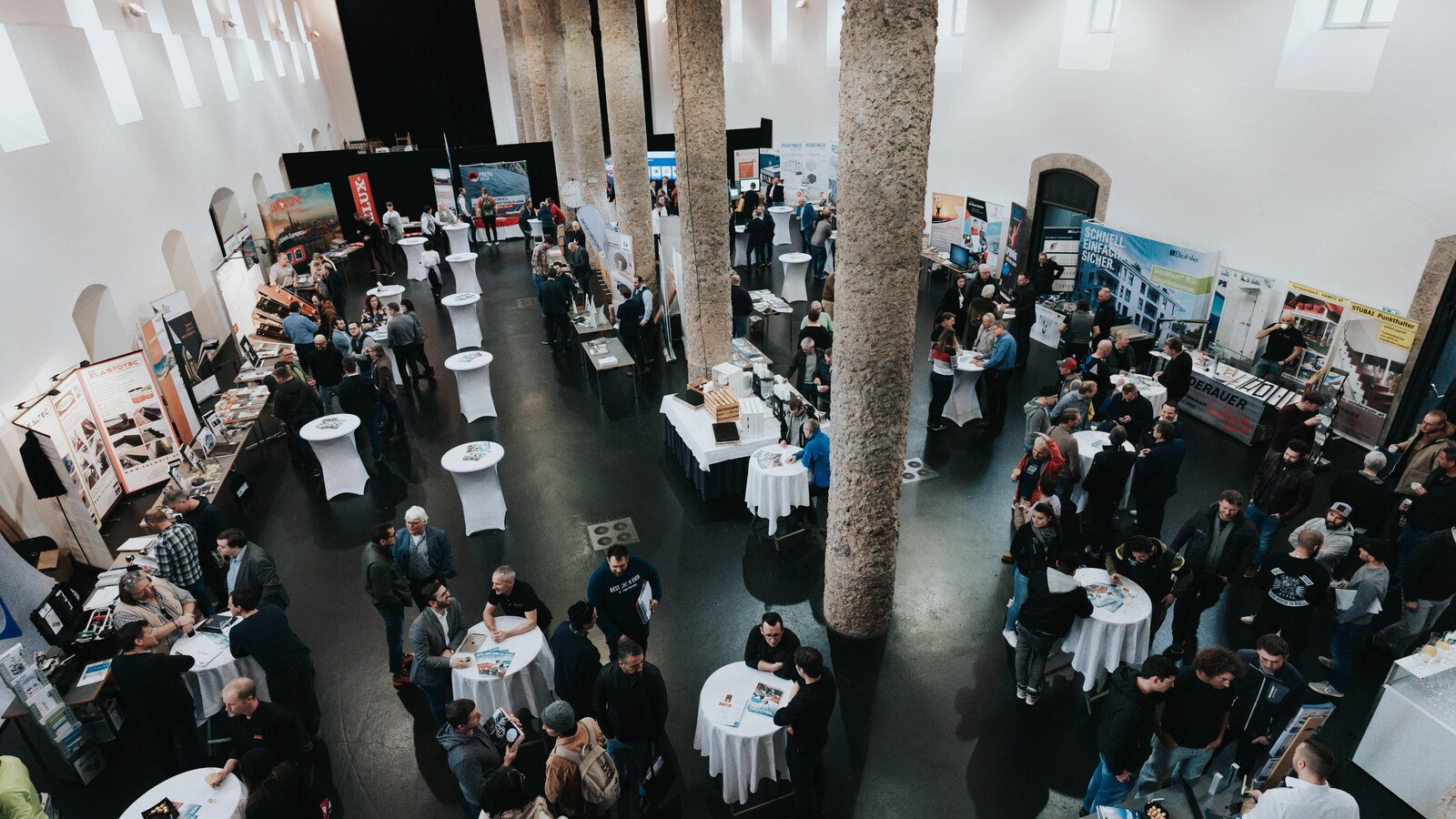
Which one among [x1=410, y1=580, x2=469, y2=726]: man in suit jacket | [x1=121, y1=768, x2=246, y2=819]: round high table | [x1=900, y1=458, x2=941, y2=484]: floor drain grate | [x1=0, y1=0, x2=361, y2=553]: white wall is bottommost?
[x1=900, y1=458, x2=941, y2=484]: floor drain grate

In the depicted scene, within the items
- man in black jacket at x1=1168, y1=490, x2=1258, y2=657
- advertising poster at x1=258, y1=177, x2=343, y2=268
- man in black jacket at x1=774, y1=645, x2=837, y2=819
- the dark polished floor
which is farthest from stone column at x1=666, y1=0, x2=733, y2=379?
advertising poster at x1=258, y1=177, x2=343, y2=268

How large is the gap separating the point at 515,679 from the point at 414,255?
46.8ft

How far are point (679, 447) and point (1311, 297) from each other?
7056 mm

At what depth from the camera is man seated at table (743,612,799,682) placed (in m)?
4.58

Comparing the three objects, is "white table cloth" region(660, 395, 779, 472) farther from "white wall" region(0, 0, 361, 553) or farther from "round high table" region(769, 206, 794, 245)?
"round high table" region(769, 206, 794, 245)

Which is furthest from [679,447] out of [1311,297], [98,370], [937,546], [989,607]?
[1311,297]

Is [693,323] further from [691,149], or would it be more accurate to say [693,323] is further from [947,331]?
[947,331]

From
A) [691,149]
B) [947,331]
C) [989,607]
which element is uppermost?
[691,149]

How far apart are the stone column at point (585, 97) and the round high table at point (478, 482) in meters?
9.17

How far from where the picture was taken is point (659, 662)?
5.90m

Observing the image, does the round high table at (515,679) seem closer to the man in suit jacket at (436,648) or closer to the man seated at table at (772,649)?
the man in suit jacket at (436,648)

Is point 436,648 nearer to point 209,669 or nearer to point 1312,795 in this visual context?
point 209,669

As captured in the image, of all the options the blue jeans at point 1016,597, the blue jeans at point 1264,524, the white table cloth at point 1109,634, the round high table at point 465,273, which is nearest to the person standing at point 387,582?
the blue jeans at point 1016,597

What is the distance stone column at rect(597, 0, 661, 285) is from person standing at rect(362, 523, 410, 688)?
7.33m
